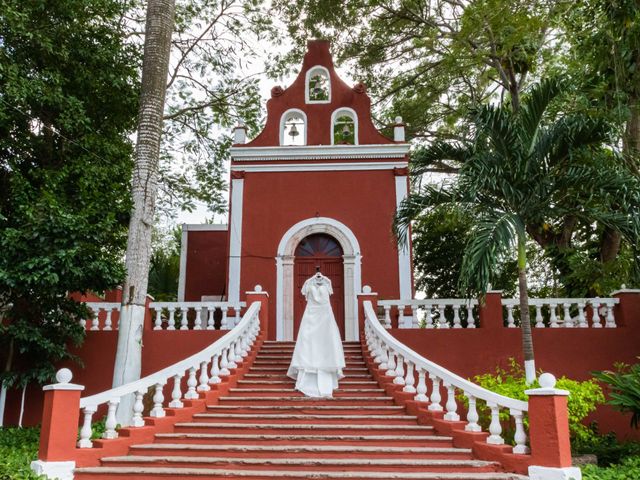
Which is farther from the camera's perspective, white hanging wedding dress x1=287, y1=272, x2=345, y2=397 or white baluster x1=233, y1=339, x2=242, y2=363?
white baluster x1=233, y1=339, x2=242, y2=363

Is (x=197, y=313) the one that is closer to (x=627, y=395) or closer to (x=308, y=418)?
(x=308, y=418)

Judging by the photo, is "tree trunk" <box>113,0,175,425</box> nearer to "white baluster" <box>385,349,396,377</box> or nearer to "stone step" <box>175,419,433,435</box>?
"stone step" <box>175,419,433,435</box>

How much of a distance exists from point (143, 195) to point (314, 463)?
493 cm

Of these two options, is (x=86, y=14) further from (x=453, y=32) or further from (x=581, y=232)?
(x=581, y=232)

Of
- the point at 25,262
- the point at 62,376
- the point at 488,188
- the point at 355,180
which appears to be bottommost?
the point at 62,376

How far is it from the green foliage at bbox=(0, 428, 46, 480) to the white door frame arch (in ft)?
16.1

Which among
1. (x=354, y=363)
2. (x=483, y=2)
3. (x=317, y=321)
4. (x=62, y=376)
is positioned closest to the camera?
(x=62, y=376)

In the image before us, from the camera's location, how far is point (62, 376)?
564cm

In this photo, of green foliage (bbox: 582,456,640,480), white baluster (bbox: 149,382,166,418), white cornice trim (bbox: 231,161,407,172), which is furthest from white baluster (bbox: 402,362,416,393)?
white cornice trim (bbox: 231,161,407,172)

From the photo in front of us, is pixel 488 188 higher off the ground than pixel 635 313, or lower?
higher

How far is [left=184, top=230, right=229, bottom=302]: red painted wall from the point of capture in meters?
14.2

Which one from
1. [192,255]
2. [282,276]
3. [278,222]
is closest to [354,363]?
[282,276]

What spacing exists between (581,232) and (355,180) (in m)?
5.97

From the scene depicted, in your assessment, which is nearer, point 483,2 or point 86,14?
point 86,14
